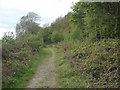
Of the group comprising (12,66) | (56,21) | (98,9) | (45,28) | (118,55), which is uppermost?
(56,21)

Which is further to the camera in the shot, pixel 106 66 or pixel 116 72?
pixel 106 66

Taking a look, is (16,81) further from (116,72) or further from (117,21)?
(117,21)

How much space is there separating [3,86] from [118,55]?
571 centimetres

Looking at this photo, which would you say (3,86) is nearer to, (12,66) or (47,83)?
(12,66)

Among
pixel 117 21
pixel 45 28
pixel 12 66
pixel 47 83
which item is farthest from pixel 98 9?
pixel 45 28

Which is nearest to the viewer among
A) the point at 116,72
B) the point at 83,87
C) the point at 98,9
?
the point at 116,72

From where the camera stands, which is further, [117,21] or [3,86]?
[117,21]

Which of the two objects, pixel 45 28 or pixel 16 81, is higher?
pixel 45 28

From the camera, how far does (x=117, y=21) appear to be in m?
7.51

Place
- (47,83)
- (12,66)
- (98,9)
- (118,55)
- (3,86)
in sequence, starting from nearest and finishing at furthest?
(118,55) < (3,86) < (47,83) < (12,66) < (98,9)

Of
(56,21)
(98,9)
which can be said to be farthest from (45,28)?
(98,9)

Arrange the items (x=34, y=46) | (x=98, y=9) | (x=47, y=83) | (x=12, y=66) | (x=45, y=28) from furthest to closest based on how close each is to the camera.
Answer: (x=45, y=28) < (x=34, y=46) < (x=98, y=9) < (x=12, y=66) < (x=47, y=83)

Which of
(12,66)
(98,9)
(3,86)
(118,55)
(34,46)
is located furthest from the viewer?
(34,46)

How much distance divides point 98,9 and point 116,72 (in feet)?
16.3
